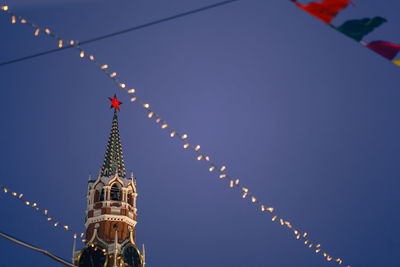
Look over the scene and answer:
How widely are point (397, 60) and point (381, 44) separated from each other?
617mm

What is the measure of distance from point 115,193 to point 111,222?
3.30 meters

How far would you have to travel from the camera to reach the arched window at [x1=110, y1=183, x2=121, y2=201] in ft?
146

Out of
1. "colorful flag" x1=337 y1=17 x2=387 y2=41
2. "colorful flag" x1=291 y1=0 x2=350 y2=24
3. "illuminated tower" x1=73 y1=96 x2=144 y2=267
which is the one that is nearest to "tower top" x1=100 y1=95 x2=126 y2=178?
"illuminated tower" x1=73 y1=96 x2=144 y2=267

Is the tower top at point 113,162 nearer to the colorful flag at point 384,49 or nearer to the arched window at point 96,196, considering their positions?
the arched window at point 96,196

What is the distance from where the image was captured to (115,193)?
44.8 metres

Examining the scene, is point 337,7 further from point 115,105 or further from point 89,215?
point 115,105

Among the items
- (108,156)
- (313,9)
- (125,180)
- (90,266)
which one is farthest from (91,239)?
(313,9)

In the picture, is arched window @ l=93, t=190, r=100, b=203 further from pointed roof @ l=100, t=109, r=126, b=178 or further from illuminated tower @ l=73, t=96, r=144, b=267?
pointed roof @ l=100, t=109, r=126, b=178

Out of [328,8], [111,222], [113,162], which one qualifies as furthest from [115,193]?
[328,8]

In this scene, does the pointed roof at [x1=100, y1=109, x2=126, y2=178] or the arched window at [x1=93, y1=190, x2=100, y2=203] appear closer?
the arched window at [x1=93, y1=190, x2=100, y2=203]

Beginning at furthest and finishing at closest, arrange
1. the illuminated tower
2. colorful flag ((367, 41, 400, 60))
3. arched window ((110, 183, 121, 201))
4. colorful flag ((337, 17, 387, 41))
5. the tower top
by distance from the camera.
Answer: the tower top < arched window ((110, 183, 121, 201)) < the illuminated tower < colorful flag ((367, 41, 400, 60)) < colorful flag ((337, 17, 387, 41))

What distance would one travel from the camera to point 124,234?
1663 inches

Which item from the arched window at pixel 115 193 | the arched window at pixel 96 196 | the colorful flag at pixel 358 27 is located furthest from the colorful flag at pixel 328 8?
the arched window at pixel 96 196

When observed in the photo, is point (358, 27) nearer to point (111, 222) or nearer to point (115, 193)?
point (111, 222)
